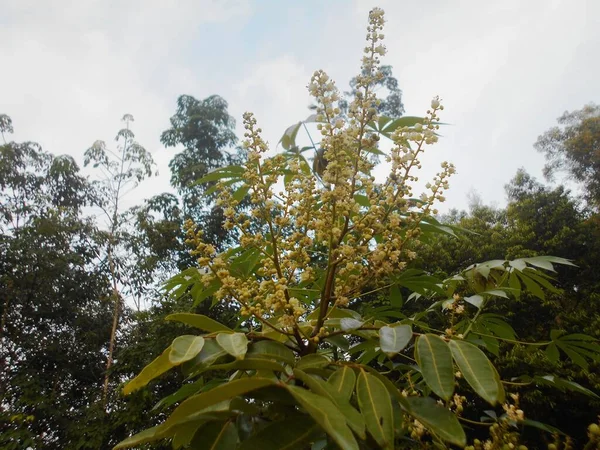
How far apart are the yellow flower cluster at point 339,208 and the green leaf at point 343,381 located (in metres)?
0.17

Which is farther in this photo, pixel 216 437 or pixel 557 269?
pixel 557 269

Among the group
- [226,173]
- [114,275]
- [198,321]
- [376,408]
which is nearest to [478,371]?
[376,408]

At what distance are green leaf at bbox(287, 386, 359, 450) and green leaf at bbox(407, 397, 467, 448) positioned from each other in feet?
0.72

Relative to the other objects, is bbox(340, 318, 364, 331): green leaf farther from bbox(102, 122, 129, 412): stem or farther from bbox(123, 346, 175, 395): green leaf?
bbox(102, 122, 129, 412): stem

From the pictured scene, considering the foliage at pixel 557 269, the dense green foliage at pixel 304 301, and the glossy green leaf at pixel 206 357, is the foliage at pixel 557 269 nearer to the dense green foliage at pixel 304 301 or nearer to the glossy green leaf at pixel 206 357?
the dense green foliage at pixel 304 301

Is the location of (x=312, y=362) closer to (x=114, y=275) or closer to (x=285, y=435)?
(x=285, y=435)

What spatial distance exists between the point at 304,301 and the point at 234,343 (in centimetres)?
80

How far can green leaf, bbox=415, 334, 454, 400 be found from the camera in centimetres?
74

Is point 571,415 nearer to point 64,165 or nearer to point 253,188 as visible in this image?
point 253,188


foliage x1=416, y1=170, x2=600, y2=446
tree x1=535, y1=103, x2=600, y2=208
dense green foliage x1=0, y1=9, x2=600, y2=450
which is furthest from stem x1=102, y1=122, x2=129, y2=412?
tree x1=535, y1=103, x2=600, y2=208

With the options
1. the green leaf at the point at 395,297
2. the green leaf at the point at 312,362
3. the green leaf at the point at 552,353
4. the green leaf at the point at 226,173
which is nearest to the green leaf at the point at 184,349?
the green leaf at the point at 312,362

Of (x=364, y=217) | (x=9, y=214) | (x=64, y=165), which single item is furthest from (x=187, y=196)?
(x=364, y=217)

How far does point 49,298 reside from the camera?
943cm

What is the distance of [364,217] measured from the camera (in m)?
1.06
